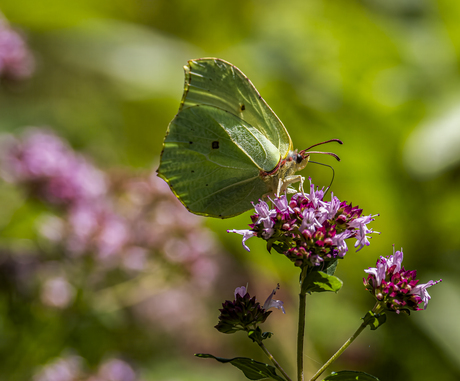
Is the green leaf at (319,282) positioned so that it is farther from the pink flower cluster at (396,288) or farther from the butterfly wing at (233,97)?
the butterfly wing at (233,97)

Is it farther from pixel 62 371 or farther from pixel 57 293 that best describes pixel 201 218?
pixel 62 371

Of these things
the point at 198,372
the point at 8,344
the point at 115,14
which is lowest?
the point at 198,372

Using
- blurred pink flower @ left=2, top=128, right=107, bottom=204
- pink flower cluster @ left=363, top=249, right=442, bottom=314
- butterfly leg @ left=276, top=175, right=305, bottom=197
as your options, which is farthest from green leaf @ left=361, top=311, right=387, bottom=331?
blurred pink flower @ left=2, top=128, right=107, bottom=204

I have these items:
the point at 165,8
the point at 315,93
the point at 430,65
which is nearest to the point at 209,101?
the point at 315,93

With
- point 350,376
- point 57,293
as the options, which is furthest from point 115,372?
point 350,376

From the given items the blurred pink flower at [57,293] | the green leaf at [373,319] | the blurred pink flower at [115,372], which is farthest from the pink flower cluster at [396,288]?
the blurred pink flower at [57,293]

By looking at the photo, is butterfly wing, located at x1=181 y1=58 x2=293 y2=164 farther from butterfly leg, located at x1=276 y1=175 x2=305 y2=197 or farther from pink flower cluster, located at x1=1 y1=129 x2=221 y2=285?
pink flower cluster, located at x1=1 y1=129 x2=221 y2=285

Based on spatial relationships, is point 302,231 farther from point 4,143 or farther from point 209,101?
point 4,143
